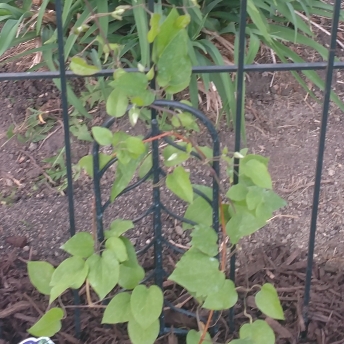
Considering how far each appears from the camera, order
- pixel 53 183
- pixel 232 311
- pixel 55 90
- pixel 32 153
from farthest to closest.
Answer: pixel 55 90 → pixel 32 153 → pixel 53 183 → pixel 232 311

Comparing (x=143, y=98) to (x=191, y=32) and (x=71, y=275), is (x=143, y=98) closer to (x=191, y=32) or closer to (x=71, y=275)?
(x=71, y=275)

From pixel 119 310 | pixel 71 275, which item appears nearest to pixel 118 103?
pixel 71 275

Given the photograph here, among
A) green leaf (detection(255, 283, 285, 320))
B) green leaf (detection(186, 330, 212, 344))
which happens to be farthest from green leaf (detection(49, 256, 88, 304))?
green leaf (detection(255, 283, 285, 320))

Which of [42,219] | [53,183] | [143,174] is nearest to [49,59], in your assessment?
[53,183]

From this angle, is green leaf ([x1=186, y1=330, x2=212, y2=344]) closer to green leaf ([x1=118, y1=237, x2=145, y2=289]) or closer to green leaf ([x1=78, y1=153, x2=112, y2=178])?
green leaf ([x1=118, y1=237, x2=145, y2=289])

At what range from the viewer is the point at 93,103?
2.64m

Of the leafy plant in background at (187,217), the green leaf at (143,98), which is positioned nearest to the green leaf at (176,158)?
the leafy plant in background at (187,217)

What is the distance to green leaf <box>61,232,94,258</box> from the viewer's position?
1.42m

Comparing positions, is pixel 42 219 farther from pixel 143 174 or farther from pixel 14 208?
pixel 143 174

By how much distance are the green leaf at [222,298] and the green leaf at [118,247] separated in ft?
0.73

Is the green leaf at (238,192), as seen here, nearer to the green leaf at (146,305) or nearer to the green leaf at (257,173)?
the green leaf at (257,173)

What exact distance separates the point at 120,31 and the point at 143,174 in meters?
1.48

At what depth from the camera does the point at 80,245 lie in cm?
143

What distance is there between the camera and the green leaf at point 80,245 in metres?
1.42
